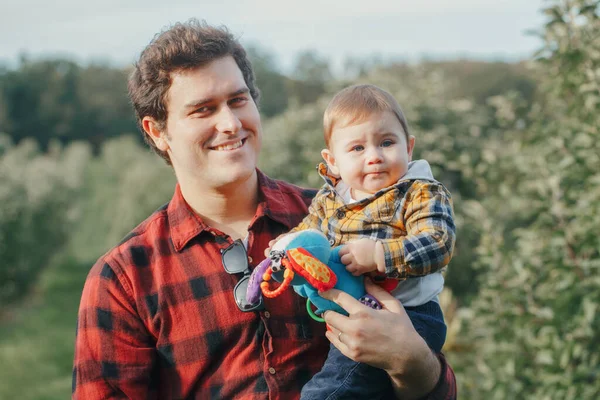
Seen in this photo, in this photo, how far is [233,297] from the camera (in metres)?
2.40

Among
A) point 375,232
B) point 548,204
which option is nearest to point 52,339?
point 548,204

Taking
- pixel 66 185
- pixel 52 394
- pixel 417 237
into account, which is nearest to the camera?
pixel 417 237

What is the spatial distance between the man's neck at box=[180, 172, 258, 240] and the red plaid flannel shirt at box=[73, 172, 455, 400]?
0.21 m

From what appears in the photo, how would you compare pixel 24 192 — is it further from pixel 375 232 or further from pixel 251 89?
pixel 375 232

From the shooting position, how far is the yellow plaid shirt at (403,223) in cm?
196

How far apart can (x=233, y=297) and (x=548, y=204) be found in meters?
2.11

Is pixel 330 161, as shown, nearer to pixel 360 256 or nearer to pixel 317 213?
pixel 317 213

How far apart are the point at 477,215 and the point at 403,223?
221 cm

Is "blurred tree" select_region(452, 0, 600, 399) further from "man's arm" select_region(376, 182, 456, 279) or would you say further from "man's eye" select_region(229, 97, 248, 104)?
"man's eye" select_region(229, 97, 248, 104)

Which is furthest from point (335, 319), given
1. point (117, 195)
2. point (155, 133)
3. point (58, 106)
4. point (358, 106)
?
point (58, 106)

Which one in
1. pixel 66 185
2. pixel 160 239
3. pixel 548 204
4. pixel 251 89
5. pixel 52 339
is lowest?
pixel 52 339

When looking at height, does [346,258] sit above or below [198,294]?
above

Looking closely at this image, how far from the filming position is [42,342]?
10258 millimetres

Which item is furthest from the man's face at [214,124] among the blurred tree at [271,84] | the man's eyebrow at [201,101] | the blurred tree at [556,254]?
the blurred tree at [271,84]
